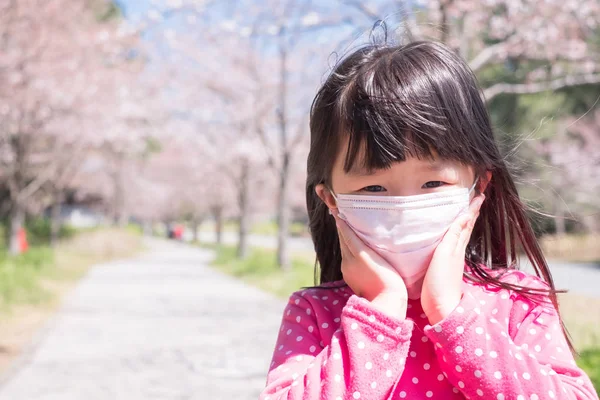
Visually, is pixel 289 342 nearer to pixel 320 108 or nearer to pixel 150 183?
pixel 320 108

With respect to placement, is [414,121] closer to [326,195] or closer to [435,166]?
[435,166]

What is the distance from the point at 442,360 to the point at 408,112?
0.41 metres

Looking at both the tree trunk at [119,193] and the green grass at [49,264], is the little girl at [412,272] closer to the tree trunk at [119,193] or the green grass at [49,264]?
the green grass at [49,264]

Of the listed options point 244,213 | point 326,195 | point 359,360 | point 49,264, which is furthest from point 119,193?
point 359,360

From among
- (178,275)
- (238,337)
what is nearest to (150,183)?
(178,275)

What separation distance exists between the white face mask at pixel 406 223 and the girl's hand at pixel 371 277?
18 millimetres

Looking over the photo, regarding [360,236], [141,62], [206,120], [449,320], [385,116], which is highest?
[141,62]

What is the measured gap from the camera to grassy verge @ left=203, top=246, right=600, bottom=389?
400 centimetres

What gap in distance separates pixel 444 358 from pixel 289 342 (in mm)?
299

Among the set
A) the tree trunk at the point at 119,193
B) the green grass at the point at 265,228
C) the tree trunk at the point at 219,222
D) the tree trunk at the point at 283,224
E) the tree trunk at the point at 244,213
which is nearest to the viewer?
the tree trunk at the point at 283,224

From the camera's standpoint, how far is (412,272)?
1.09m

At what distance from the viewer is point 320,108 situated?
1.18 m

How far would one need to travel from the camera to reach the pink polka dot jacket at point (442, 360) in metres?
0.97

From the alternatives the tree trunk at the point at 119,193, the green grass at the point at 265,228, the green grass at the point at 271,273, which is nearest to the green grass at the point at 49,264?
the tree trunk at the point at 119,193
